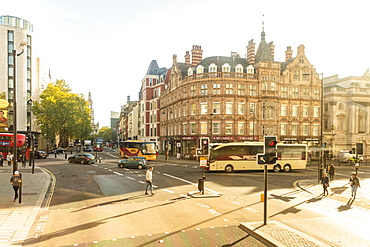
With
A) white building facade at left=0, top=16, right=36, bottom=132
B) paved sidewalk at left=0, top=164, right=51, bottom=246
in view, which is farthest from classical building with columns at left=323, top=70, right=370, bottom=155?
white building facade at left=0, top=16, right=36, bottom=132

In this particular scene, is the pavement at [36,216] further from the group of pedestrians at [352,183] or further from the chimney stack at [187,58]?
the chimney stack at [187,58]

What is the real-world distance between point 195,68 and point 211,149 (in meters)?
24.8

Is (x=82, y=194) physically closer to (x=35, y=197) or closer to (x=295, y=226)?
Result: (x=35, y=197)

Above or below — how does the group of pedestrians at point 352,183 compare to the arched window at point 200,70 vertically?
below

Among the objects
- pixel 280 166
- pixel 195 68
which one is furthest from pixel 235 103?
pixel 280 166

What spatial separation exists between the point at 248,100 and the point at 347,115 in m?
23.4

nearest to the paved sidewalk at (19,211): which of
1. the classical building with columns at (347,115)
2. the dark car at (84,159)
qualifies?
the dark car at (84,159)

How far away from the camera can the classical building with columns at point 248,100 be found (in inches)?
1935

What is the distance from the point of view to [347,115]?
5762 centimetres

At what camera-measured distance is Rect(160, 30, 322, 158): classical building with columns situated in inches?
1935

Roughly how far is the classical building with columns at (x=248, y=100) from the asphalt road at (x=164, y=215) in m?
27.6

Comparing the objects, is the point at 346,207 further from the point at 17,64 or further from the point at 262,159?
the point at 17,64

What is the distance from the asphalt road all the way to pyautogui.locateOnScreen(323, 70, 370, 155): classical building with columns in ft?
134

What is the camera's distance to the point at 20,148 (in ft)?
145
